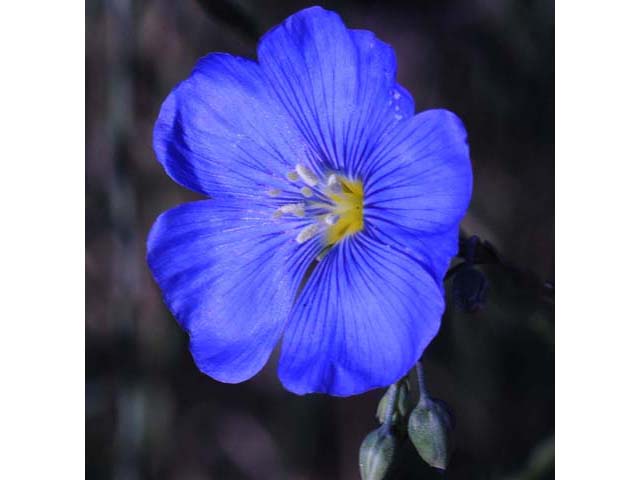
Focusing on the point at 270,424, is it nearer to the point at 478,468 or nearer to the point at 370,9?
the point at 478,468

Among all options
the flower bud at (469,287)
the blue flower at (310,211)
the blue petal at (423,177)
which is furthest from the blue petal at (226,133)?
the flower bud at (469,287)

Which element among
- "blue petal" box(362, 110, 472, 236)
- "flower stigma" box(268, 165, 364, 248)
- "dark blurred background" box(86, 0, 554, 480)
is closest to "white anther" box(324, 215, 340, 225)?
"flower stigma" box(268, 165, 364, 248)

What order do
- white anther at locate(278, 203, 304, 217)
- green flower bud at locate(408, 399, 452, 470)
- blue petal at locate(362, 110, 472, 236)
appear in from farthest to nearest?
white anther at locate(278, 203, 304, 217) → green flower bud at locate(408, 399, 452, 470) → blue petal at locate(362, 110, 472, 236)

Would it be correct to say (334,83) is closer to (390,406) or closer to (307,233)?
(307,233)

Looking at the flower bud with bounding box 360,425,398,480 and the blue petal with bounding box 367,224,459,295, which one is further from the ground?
the blue petal with bounding box 367,224,459,295

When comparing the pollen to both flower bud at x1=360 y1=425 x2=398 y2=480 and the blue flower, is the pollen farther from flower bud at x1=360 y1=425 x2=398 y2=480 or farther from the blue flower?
flower bud at x1=360 y1=425 x2=398 y2=480

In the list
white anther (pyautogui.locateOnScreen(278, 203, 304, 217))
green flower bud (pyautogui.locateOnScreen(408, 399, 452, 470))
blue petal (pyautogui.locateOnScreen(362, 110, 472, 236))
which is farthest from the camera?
white anther (pyautogui.locateOnScreen(278, 203, 304, 217))

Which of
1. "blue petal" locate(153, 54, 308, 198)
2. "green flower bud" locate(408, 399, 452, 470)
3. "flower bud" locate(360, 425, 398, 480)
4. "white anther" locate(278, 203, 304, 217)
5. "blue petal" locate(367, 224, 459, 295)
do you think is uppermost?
"blue petal" locate(153, 54, 308, 198)

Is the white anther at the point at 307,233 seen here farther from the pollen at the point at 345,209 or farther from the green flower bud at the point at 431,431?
the green flower bud at the point at 431,431
